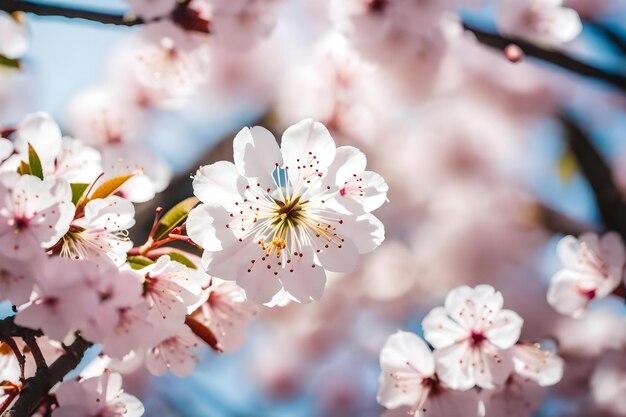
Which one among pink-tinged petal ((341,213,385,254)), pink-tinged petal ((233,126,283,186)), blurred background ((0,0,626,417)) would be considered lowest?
blurred background ((0,0,626,417))

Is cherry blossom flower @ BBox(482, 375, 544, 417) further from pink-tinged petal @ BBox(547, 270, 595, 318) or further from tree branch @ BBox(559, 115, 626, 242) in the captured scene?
tree branch @ BBox(559, 115, 626, 242)

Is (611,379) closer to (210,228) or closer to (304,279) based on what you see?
(304,279)

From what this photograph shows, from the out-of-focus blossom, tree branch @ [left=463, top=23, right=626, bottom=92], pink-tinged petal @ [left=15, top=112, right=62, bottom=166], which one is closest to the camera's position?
pink-tinged petal @ [left=15, top=112, right=62, bottom=166]

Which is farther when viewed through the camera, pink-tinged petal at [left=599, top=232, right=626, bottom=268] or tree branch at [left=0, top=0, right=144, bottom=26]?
pink-tinged petal at [left=599, top=232, right=626, bottom=268]

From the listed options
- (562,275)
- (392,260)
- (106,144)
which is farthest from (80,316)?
(392,260)

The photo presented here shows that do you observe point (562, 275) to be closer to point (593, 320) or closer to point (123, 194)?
point (123, 194)

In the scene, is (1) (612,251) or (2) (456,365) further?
(1) (612,251)

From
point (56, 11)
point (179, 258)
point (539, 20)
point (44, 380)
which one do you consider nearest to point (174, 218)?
point (179, 258)

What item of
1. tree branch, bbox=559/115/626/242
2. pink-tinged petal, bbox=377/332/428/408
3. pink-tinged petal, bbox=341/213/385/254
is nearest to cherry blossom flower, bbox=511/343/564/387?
pink-tinged petal, bbox=377/332/428/408
